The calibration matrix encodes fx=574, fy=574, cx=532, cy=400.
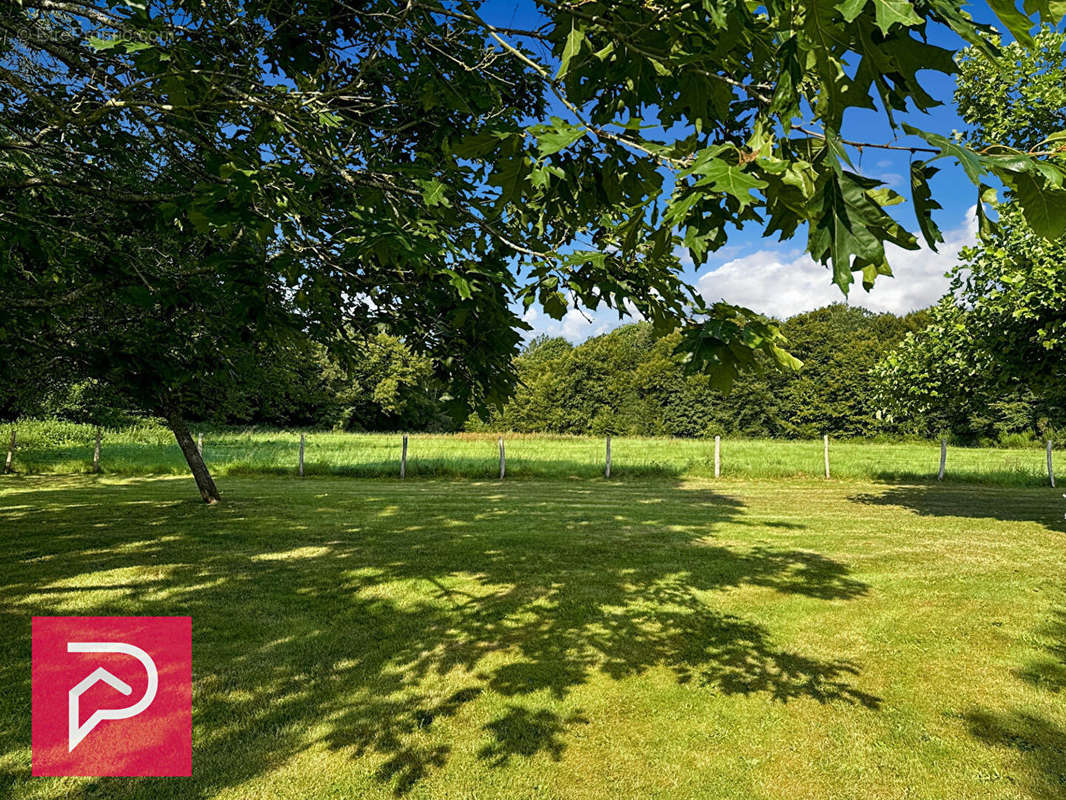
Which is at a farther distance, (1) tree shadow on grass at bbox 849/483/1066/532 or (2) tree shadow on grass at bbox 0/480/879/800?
(1) tree shadow on grass at bbox 849/483/1066/532

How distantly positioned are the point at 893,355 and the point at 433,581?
11.7 meters

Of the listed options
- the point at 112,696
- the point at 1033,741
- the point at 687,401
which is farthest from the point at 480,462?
the point at 687,401

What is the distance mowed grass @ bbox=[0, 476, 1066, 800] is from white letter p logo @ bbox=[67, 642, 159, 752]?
29 cm

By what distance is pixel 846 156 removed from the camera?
1519 millimetres

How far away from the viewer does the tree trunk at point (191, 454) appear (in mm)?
11656

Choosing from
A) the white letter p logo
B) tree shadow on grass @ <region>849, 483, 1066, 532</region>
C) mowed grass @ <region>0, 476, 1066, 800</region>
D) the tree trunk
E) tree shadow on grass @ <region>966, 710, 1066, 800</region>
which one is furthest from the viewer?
tree shadow on grass @ <region>849, 483, 1066, 532</region>

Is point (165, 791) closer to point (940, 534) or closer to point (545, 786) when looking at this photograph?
point (545, 786)

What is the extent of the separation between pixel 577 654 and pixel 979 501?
14985 millimetres

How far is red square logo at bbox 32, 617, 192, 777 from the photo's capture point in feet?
11.3

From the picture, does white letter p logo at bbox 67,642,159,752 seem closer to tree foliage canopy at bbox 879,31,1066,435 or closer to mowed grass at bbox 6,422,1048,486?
tree foliage canopy at bbox 879,31,1066,435

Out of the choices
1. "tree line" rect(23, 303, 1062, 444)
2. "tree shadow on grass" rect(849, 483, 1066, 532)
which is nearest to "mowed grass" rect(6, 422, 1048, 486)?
"tree shadow on grass" rect(849, 483, 1066, 532)

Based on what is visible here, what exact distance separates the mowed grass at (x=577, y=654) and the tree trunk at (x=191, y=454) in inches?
73.6

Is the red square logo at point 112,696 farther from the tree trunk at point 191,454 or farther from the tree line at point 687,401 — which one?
the tree line at point 687,401

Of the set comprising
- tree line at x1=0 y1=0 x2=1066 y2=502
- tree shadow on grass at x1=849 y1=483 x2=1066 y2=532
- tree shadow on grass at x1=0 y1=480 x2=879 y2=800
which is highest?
tree line at x1=0 y1=0 x2=1066 y2=502
